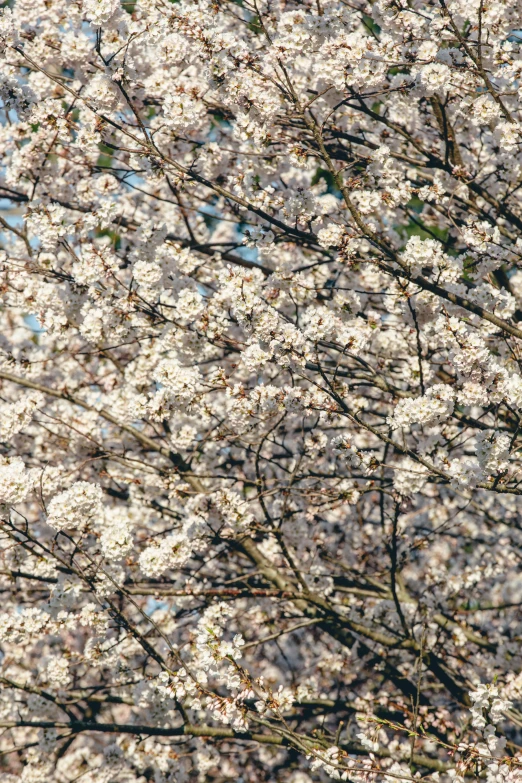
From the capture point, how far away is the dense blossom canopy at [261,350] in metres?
5.21

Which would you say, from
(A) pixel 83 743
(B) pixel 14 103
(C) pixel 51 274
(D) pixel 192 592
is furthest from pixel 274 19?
(A) pixel 83 743

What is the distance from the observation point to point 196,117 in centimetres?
592

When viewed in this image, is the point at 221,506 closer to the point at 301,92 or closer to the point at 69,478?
the point at 69,478

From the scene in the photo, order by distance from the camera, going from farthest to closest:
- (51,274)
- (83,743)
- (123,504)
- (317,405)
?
(83,743)
(123,504)
(51,274)
(317,405)

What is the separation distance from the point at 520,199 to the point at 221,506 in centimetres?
400

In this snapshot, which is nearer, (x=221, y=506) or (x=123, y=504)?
(x=221, y=506)

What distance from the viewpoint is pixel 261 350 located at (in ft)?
17.2

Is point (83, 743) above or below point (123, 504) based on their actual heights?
below

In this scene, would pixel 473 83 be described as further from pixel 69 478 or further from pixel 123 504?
pixel 123 504

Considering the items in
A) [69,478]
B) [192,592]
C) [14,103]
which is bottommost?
[192,592]

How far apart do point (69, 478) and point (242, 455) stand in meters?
1.67

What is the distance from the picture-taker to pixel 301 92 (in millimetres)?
6285

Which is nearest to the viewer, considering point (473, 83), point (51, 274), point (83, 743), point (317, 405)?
point (317, 405)

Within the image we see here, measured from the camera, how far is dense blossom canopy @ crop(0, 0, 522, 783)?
5211 millimetres
